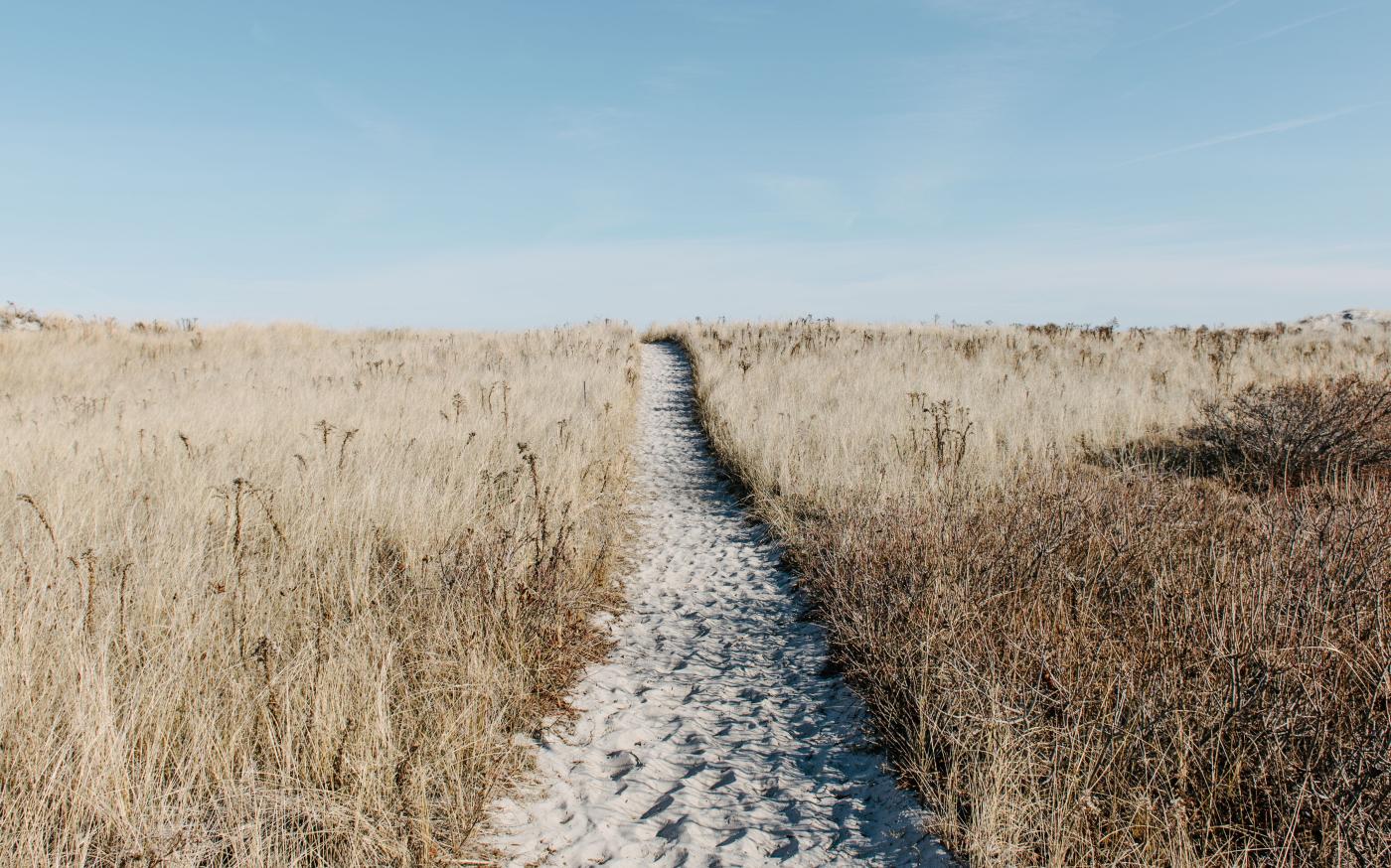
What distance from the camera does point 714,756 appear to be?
338 cm

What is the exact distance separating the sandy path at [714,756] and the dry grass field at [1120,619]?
0.81ft

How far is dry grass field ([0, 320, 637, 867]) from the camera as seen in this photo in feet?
7.88

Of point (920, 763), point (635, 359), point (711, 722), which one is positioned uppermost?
point (635, 359)

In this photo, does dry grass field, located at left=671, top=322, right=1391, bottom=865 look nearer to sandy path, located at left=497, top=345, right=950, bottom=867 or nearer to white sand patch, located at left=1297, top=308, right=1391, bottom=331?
sandy path, located at left=497, top=345, right=950, bottom=867

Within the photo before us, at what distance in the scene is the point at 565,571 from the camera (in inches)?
191

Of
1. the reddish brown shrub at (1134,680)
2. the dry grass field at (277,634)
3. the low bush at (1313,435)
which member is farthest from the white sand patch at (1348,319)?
the dry grass field at (277,634)

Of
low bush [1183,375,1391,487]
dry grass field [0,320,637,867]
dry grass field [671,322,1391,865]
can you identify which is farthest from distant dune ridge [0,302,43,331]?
low bush [1183,375,1391,487]

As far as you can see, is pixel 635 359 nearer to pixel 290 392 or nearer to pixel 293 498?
pixel 290 392

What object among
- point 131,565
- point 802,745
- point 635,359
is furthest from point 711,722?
point 635,359

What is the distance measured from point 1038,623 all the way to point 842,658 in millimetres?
1063

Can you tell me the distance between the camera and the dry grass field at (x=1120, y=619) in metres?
2.40

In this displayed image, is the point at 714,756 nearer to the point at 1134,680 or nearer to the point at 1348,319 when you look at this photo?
the point at 1134,680

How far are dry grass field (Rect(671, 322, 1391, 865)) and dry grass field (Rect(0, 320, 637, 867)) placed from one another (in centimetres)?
181

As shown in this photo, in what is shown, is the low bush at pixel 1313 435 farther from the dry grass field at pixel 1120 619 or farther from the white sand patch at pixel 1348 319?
the white sand patch at pixel 1348 319
